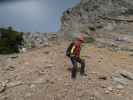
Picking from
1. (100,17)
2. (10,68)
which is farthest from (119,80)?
(100,17)

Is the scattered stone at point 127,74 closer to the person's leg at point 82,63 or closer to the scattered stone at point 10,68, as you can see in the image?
the person's leg at point 82,63

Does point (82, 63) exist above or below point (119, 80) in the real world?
above

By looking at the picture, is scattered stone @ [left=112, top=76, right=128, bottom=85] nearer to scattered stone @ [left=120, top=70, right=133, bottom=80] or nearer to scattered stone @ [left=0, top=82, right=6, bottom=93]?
scattered stone @ [left=120, top=70, right=133, bottom=80]

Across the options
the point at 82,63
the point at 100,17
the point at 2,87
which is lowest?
the point at 2,87

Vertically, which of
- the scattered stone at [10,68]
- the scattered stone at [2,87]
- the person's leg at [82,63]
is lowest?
the scattered stone at [2,87]

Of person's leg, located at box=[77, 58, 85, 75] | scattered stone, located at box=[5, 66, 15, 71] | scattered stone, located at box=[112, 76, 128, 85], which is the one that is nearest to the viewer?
person's leg, located at box=[77, 58, 85, 75]

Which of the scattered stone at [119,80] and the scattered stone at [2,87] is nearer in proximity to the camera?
the scattered stone at [2,87]

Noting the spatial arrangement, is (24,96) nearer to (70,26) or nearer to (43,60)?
(43,60)

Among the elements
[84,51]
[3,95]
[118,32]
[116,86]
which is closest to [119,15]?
[118,32]

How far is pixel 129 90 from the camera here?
25.7ft

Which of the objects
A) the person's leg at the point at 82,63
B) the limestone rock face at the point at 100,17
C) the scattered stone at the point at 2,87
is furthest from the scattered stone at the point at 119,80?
the limestone rock face at the point at 100,17

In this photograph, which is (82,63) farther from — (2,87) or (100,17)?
(100,17)

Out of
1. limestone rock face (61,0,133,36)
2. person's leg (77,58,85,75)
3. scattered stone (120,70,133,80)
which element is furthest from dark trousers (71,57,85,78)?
limestone rock face (61,0,133,36)

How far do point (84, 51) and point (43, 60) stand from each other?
2.45 meters
